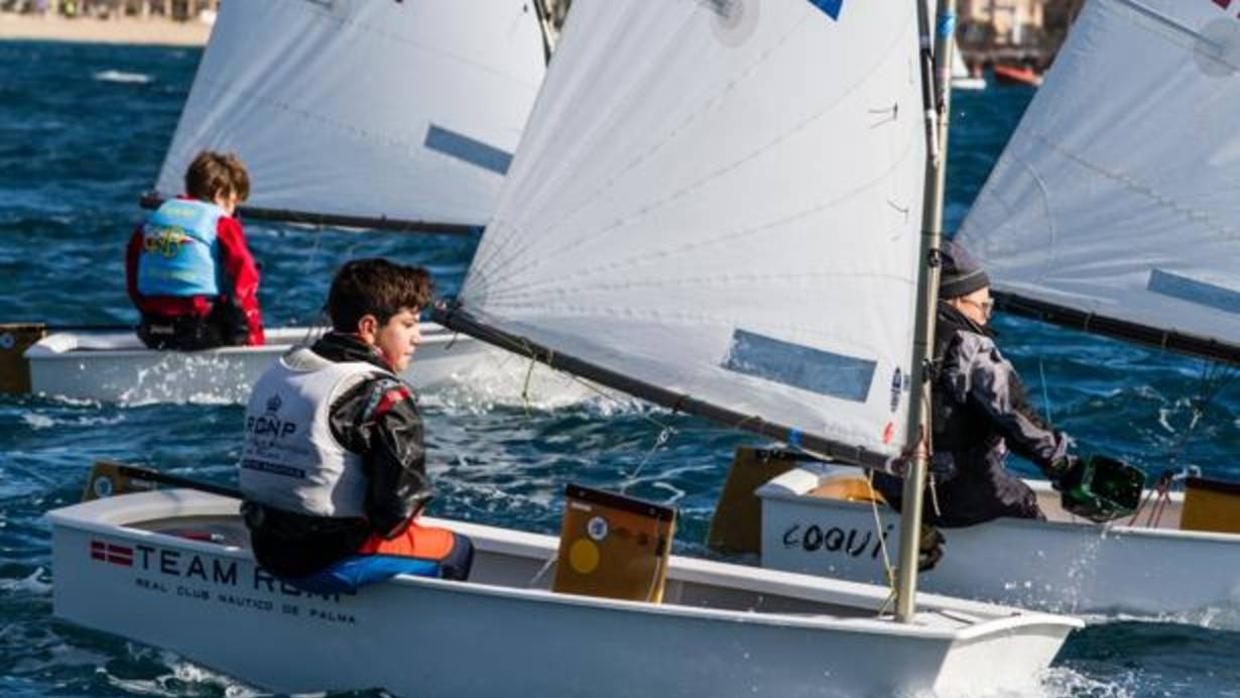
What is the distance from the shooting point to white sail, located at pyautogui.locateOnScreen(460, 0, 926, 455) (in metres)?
8.39

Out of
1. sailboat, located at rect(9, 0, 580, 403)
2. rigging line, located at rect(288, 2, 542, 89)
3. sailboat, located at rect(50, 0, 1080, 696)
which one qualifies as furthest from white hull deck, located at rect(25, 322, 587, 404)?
sailboat, located at rect(50, 0, 1080, 696)

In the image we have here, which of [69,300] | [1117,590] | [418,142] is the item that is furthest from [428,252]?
[1117,590]

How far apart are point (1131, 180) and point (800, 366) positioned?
3265 millimetres

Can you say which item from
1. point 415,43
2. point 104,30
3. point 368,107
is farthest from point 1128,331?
point 104,30

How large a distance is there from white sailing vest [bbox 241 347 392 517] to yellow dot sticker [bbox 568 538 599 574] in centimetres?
76

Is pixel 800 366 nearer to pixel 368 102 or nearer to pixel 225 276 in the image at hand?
pixel 225 276

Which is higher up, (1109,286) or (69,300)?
(1109,286)

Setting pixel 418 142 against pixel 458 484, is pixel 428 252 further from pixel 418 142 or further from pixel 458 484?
pixel 458 484

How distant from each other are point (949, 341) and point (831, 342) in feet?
3.62

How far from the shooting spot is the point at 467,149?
1673 cm

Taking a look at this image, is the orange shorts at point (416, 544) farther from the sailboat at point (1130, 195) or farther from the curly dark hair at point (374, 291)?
the sailboat at point (1130, 195)

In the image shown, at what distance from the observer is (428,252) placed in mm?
24781

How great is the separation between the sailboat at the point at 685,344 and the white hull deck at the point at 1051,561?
1.30 m

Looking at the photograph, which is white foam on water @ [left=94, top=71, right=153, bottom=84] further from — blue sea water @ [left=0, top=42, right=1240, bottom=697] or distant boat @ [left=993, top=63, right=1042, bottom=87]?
blue sea water @ [left=0, top=42, right=1240, bottom=697]
